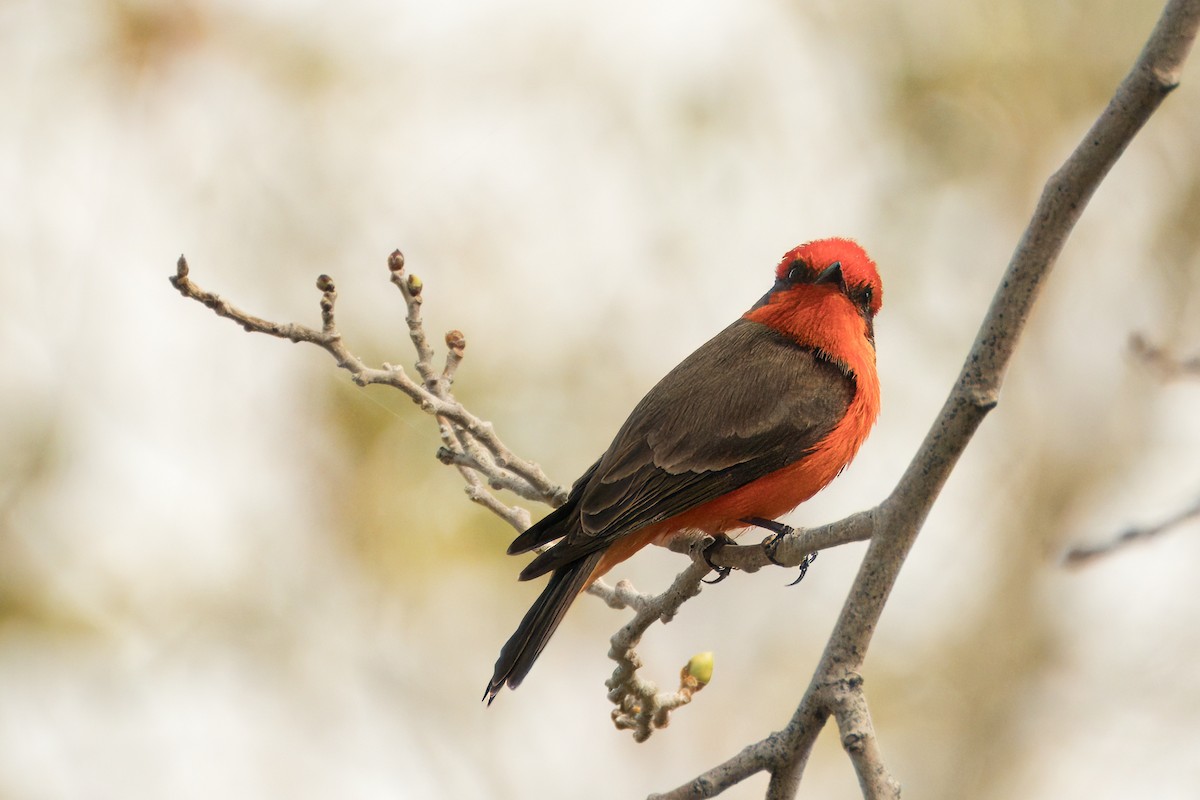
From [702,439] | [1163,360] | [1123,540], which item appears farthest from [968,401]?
[702,439]

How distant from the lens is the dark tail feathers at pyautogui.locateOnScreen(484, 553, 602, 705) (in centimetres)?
419

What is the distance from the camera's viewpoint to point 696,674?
4.30 metres

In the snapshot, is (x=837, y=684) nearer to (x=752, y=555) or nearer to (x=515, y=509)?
(x=752, y=555)

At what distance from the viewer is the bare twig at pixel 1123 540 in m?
2.35

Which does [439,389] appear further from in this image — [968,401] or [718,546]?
[968,401]

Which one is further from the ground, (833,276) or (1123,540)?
(833,276)

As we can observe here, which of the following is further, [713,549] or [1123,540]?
[713,549]

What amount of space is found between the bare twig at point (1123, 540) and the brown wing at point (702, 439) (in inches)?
82.2

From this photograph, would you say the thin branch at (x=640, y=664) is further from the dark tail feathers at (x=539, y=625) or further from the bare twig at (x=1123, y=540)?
the bare twig at (x=1123, y=540)

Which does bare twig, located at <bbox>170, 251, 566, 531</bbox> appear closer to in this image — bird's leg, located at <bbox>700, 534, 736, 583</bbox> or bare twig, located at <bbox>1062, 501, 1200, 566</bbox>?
bird's leg, located at <bbox>700, 534, 736, 583</bbox>

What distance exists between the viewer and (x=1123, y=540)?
7.82 ft

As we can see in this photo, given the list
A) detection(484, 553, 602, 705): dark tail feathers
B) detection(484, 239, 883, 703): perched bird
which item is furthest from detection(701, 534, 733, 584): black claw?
detection(484, 553, 602, 705): dark tail feathers

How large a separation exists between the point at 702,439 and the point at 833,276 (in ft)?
3.25

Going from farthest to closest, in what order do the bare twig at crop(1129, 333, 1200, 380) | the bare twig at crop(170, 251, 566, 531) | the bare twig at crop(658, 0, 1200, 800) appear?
the bare twig at crop(170, 251, 566, 531) → the bare twig at crop(1129, 333, 1200, 380) → the bare twig at crop(658, 0, 1200, 800)
